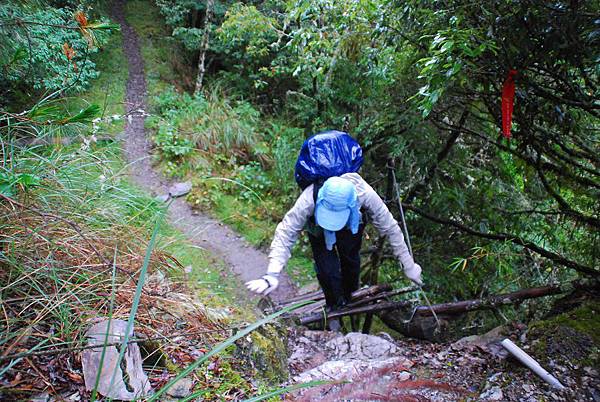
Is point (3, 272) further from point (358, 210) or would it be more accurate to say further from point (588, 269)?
point (588, 269)

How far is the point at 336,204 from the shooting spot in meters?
2.69

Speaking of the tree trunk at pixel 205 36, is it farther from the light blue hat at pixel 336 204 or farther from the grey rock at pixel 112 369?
the grey rock at pixel 112 369

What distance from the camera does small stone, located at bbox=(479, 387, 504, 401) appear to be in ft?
6.22

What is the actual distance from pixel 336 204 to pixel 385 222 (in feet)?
1.48

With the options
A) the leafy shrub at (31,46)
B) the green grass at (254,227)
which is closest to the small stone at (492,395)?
the leafy shrub at (31,46)

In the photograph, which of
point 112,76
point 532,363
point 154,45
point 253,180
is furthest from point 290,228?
point 154,45

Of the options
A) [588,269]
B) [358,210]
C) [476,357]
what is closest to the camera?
[476,357]

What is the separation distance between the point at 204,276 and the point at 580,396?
3671 millimetres

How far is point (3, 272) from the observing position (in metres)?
1.65

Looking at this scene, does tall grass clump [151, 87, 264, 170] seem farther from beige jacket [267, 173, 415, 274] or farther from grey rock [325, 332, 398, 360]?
grey rock [325, 332, 398, 360]

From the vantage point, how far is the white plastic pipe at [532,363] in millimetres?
1927

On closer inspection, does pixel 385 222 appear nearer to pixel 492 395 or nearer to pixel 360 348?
pixel 360 348

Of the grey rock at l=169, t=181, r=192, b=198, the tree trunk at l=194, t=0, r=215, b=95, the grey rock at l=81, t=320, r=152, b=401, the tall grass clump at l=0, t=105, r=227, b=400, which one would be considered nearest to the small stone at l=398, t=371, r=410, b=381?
the tall grass clump at l=0, t=105, r=227, b=400

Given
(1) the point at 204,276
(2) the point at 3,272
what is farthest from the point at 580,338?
(1) the point at 204,276
